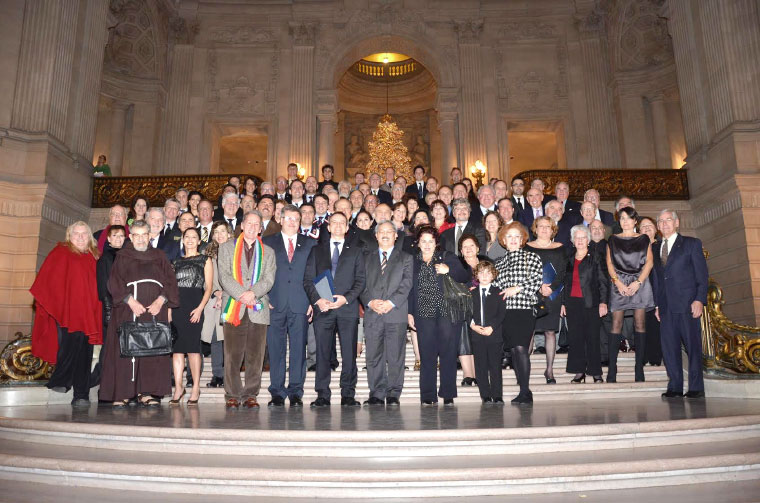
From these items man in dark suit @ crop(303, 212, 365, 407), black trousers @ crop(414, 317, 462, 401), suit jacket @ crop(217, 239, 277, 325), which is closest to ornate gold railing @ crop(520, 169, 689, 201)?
black trousers @ crop(414, 317, 462, 401)

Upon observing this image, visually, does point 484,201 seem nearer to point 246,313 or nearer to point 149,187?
point 246,313

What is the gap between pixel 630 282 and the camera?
5.93 m

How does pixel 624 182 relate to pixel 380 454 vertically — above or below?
above

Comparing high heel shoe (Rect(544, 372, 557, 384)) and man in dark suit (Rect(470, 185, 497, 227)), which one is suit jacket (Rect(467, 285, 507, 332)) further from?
man in dark suit (Rect(470, 185, 497, 227))

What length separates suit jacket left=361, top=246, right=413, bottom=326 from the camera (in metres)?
5.36

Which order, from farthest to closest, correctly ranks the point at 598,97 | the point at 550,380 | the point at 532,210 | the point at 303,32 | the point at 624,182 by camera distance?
the point at 303,32, the point at 598,97, the point at 624,182, the point at 532,210, the point at 550,380

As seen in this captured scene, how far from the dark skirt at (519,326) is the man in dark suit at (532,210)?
316 centimetres

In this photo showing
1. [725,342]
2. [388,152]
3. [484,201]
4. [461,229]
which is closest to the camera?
[725,342]

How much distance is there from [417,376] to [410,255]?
1.47 meters

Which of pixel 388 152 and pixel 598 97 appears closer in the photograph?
pixel 598 97

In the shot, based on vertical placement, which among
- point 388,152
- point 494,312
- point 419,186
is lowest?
point 494,312

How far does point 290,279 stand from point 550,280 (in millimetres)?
2550

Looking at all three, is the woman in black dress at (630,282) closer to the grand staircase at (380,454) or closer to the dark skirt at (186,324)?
the grand staircase at (380,454)

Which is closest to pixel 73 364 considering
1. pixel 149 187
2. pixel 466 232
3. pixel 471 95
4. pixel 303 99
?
pixel 466 232
